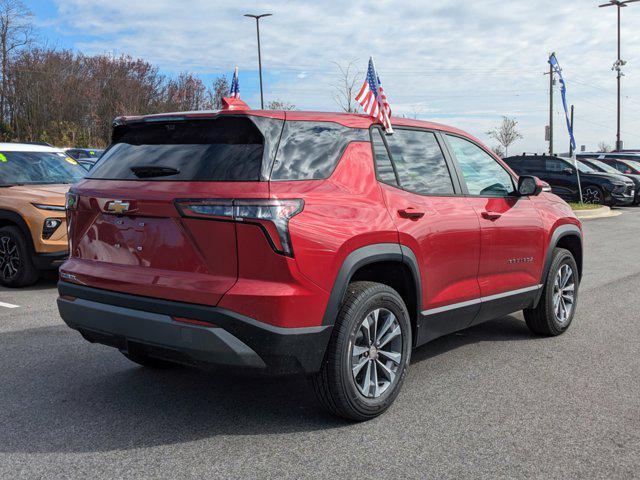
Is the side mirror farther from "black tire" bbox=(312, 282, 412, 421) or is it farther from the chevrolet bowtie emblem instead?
the chevrolet bowtie emblem

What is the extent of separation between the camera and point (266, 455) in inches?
133

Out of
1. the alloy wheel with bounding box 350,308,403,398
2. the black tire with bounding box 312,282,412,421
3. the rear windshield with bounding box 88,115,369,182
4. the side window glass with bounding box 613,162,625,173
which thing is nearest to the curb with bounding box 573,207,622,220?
the side window glass with bounding box 613,162,625,173

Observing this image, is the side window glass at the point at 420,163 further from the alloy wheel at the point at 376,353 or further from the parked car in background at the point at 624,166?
the parked car in background at the point at 624,166

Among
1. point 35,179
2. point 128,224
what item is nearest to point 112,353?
point 128,224

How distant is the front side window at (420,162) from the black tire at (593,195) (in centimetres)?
1924

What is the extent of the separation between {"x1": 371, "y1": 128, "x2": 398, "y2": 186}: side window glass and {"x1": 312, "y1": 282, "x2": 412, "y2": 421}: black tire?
677 millimetres

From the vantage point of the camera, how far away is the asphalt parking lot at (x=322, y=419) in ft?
10.7

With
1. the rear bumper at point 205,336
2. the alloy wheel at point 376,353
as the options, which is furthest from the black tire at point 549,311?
the rear bumper at point 205,336

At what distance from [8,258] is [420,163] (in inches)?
229

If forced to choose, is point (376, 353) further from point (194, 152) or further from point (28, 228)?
point (28, 228)

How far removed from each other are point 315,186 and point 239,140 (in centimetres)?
47

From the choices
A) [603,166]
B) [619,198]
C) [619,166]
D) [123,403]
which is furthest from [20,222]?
[619,166]

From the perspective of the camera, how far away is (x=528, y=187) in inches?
203

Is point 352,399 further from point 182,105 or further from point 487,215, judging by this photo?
point 182,105
